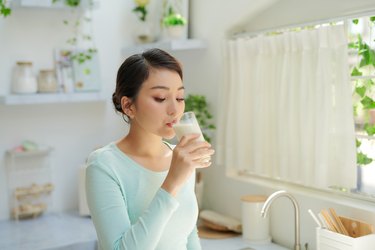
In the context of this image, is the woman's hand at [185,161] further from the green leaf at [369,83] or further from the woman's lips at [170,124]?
the green leaf at [369,83]

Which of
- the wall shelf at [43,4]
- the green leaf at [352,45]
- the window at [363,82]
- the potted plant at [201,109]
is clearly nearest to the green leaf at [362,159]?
the window at [363,82]

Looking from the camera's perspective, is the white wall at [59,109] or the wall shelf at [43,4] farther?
the white wall at [59,109]

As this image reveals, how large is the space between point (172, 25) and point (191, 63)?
0.31m

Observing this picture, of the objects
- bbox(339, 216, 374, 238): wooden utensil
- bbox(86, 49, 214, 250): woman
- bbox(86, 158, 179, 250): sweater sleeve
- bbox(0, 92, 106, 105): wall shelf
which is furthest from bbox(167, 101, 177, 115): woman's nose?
bbox(0, 92, 106, 105): wall shelf

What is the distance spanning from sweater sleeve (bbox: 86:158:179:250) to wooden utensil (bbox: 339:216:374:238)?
127 centimetres

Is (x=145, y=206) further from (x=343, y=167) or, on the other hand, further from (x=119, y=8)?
(x=119, y=8)

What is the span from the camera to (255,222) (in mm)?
2854

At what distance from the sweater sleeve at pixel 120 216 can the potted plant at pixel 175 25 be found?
2.16 metres

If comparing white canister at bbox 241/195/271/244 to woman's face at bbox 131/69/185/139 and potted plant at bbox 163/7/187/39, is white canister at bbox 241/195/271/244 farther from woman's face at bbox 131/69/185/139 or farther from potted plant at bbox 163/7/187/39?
woman's face at bbox 131/69/185/139

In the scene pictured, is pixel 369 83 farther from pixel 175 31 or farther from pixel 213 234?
pixel 175 31

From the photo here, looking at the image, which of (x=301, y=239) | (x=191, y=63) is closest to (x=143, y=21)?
(x=191, y=63)

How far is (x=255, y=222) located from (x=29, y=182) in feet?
4.92

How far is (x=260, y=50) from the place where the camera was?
2.89 metres

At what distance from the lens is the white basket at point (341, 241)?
7.16 feet
